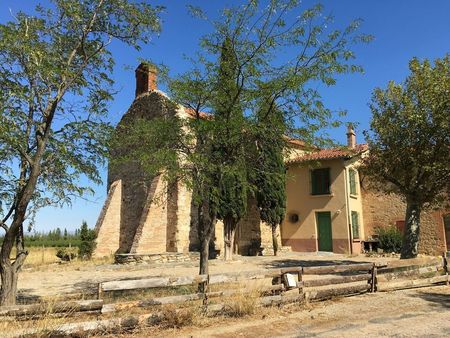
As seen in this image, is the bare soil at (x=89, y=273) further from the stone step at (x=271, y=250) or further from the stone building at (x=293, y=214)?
the stone step at (x=271, y=250)

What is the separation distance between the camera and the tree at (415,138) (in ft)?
43.9

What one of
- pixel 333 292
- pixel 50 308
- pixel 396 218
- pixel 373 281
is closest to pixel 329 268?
pixel 333 292

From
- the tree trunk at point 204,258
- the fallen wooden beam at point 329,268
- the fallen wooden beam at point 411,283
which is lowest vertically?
the fallen wooden beam at point 411,283

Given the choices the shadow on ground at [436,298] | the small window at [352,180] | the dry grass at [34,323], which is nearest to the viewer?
the dry grass at [34,323]

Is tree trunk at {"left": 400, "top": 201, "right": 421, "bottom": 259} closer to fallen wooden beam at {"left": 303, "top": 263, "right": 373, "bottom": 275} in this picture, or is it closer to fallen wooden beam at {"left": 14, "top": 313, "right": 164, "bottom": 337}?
fallen wooden beam at {"left": 303, "top": 263, "right": 373, "bottom": 275}

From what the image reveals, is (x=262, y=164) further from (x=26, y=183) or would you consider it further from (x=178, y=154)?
(x=26, y=183)

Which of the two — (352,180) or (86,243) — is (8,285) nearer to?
(86,243)

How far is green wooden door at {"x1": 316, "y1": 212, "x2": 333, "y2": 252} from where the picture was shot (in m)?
23.0

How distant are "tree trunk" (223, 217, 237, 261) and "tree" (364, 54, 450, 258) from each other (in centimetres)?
690

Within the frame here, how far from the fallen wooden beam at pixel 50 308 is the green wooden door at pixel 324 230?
1839 cm

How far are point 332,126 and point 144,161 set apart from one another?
4.18 m

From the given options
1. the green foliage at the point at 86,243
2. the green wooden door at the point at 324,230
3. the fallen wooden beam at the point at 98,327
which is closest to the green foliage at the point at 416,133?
the green wooden door at the point at 324,230

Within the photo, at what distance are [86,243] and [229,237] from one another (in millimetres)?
7134

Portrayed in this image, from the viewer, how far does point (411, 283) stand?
416 inches
